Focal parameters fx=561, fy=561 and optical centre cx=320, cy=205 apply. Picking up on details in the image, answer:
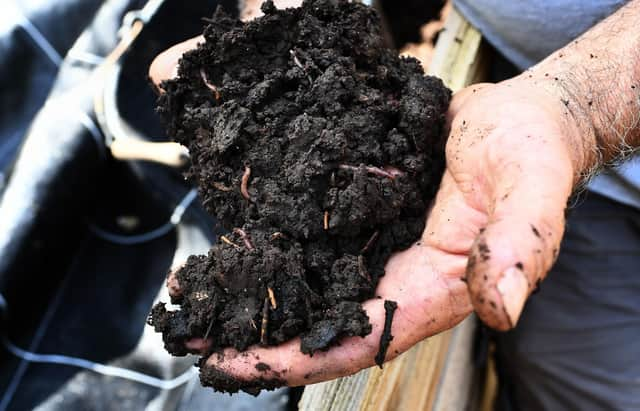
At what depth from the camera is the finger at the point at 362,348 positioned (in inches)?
39.3

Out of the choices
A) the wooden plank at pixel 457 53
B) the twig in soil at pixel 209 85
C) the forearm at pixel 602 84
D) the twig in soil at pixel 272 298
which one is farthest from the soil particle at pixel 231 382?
the wooden plank at pixel 457 53

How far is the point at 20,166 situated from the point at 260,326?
1.08 m

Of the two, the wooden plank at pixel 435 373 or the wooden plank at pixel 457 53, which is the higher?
the wooden plank at pixel 457 53

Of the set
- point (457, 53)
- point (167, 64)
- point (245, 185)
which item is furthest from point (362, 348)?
point (457, 53)

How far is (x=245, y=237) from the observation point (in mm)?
1094

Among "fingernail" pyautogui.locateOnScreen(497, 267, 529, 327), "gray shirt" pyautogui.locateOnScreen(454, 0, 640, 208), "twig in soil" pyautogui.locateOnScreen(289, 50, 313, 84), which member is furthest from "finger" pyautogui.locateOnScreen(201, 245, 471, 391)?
"gray shirt" pyautogui.locateOnScreen(454, 0, 640, 208)

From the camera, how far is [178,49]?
4.77 feet

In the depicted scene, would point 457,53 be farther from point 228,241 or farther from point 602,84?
point 228,241

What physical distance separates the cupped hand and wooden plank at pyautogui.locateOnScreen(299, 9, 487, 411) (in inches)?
8.2

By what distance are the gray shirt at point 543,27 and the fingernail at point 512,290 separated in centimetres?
84

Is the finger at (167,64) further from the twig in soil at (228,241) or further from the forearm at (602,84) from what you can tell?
the forearm at (602,84)

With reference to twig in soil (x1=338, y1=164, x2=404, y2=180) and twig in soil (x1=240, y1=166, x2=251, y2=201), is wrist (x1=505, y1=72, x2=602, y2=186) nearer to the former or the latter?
twig in soil (x1=338, y1=164, x2=404, y2=180)

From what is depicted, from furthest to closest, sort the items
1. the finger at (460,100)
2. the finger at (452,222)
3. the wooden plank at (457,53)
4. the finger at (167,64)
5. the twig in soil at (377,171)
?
1. the wooden plank at (457,53)
2. the finger at (167,64)
3. the finger at (460,100)
4. the twig in soil at (377,171)
5. the finger at (452,222)

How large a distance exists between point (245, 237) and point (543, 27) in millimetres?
1012
